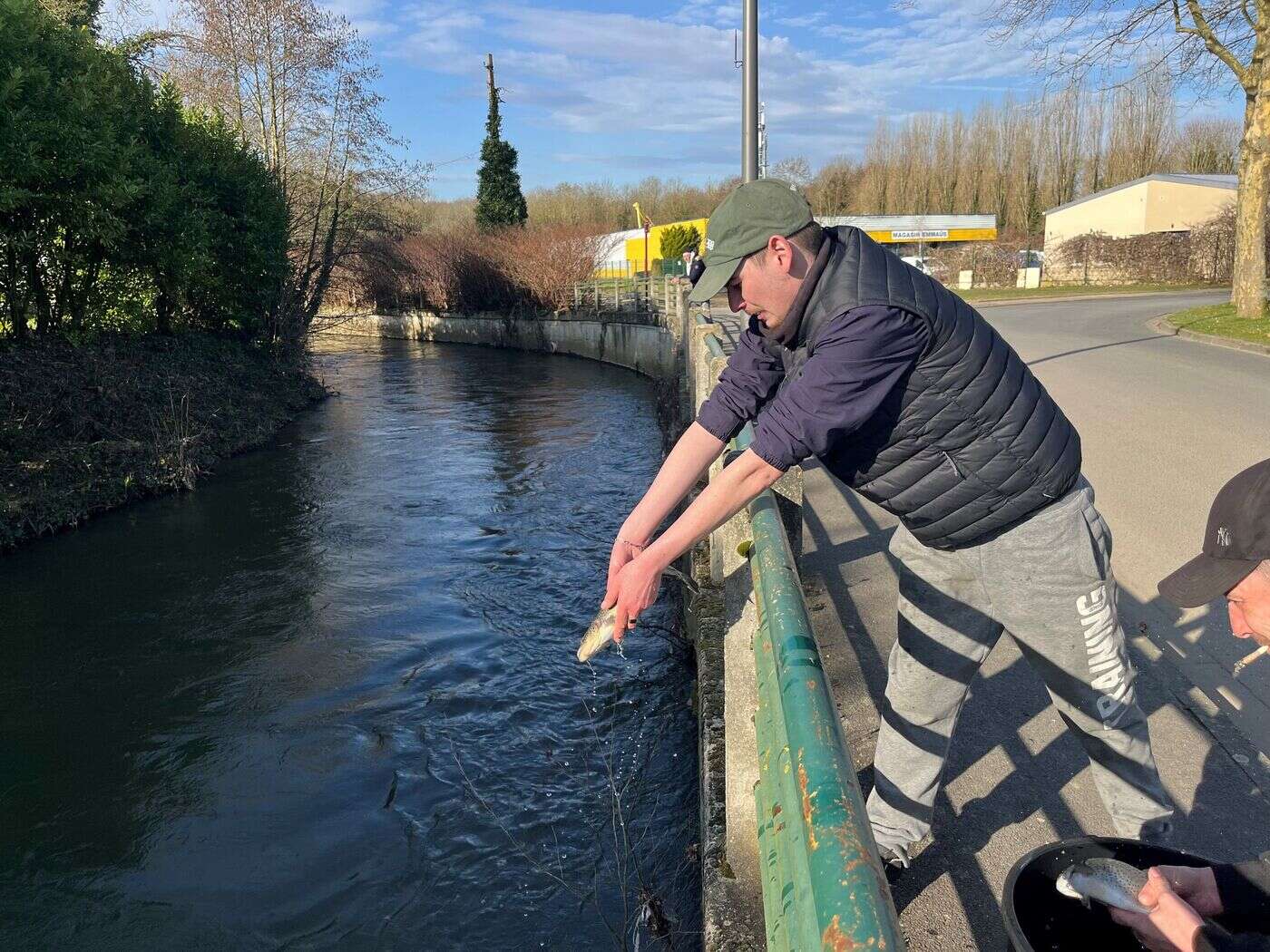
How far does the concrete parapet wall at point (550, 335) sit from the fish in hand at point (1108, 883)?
17336 mm

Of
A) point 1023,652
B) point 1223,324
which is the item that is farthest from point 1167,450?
point 1223,324

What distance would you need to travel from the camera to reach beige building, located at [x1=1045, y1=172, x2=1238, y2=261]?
40.5m

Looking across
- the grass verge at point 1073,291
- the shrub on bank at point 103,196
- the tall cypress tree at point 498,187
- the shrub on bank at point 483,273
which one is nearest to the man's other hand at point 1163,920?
the shrub on bank at point 103,196

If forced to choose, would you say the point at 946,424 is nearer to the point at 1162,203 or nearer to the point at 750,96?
the point at 750,96

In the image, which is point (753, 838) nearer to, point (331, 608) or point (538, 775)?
point (538, 775)

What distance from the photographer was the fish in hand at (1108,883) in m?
1.75

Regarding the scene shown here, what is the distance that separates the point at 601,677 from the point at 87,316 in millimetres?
10916

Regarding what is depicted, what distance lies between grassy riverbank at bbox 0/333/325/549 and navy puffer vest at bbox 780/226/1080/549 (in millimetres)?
10508

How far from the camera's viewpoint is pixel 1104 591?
242 cm

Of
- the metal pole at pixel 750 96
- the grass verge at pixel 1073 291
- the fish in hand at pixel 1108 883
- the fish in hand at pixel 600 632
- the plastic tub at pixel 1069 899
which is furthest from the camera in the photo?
the grass verge at pixel 1073 291

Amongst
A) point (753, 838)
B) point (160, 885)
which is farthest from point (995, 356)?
point (160, 885)

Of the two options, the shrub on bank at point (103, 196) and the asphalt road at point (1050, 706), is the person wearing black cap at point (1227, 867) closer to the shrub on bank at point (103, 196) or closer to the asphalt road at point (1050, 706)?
the asphalt road at point (1050, 706)

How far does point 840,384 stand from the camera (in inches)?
79.1

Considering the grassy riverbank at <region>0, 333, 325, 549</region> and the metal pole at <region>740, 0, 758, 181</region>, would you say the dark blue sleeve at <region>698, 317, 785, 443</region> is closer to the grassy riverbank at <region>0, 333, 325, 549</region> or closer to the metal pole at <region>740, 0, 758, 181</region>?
the metal pole at <region>740, 0, 758, 181</region>
